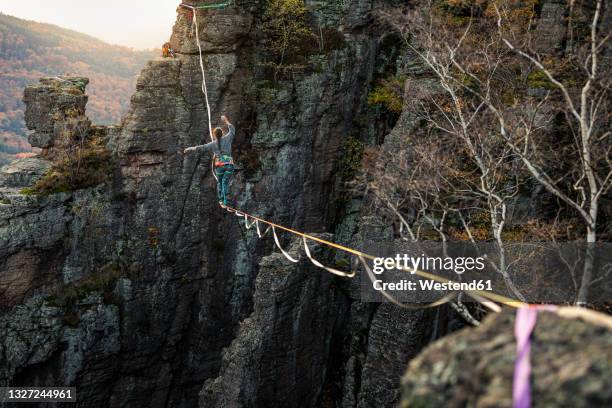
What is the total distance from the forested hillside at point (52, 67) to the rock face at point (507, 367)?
6663 cm

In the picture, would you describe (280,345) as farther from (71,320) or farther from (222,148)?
(71,320)

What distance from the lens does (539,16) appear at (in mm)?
21828

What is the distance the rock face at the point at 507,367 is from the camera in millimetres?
2850

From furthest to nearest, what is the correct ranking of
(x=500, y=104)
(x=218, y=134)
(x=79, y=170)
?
(x=79, y=170) < (x=500, y=104) < (x=218, y=134)

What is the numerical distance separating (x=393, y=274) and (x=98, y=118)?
66803 mm

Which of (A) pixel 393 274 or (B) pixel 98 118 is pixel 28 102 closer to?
(A) pixel 393 274

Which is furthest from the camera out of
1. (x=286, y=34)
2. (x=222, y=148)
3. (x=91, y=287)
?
(x=286, y=34)

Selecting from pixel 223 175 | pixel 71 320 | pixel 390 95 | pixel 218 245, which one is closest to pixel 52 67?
pixel 218 245

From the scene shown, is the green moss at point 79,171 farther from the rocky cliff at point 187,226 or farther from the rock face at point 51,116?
the rock face at point 51,116

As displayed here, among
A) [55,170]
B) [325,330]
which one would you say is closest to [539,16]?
[325,330]

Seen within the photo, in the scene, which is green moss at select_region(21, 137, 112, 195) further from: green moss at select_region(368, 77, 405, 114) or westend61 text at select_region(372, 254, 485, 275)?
westend61 text at select_region(372, 254, 485, 275)

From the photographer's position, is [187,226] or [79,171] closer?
[79,171]

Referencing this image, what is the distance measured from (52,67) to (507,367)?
88.8 metres

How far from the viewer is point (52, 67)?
80000mm
